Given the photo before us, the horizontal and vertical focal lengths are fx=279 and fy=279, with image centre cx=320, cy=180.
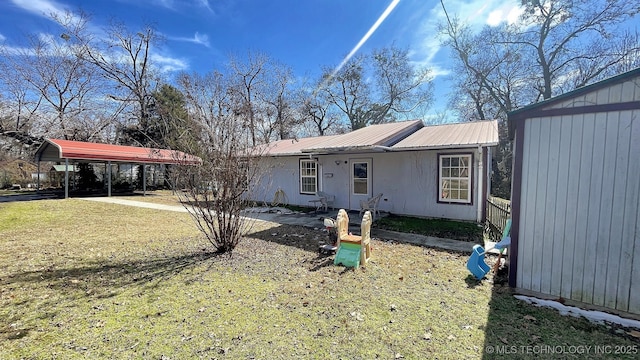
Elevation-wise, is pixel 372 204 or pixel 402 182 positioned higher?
pixel 402 182

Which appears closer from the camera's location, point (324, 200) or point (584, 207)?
point (584, 207)

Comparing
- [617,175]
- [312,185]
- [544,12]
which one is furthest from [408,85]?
[617,175]

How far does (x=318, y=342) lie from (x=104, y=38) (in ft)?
106

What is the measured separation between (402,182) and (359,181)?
1773mm

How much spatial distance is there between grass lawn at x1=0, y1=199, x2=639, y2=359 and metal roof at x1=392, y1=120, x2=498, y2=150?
364 cm

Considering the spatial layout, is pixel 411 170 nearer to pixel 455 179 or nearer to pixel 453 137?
pixel 455 179

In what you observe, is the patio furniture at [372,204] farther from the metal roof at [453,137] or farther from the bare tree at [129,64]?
the bare tree at [129,64]

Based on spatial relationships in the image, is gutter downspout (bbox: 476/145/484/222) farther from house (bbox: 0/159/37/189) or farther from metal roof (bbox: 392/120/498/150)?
house (bbox: 0/159/37/189)

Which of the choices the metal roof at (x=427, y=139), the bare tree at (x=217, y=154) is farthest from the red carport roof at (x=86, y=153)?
the metal roof at (x=427, y=139)

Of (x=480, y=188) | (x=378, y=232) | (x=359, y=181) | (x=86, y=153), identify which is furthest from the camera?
(x=86, y=153)

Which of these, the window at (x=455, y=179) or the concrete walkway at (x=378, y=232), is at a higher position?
the window at (x=455, y=179)

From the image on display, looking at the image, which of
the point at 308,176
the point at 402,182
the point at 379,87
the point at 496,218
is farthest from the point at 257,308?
the point at 379,87

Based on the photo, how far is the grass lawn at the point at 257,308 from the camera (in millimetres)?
2783

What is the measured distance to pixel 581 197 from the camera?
3531mm
